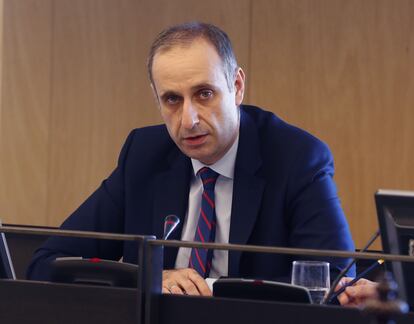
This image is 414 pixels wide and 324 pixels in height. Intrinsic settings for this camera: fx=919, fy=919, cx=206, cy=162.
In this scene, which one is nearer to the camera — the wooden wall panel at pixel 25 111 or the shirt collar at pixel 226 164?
the shirt collar at pixel 226 164

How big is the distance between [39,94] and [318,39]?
1563 millimetres

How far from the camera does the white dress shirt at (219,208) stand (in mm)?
2760

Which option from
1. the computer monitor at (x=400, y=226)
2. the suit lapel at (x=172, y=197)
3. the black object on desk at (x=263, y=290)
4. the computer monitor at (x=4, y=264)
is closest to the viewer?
the black object on desk at (x=263, y=290)

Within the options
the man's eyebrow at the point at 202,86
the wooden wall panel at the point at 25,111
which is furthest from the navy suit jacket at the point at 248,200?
the wooden wall panel at the point at 25,111

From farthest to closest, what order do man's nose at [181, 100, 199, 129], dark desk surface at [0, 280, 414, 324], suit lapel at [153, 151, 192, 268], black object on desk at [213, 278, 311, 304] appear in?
1. suit lapel at [153, 151, 192, 268]
2. man's nose at [181, 100, 199, 129]
3. black object on desk at [213, 278, 311, 304]
4. dark desk surface at [0, 280, 414, 324]

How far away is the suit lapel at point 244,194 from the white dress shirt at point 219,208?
0.09ft

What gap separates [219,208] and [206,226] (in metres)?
0.09

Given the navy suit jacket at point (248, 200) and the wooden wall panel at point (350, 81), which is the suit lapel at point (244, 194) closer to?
the navy suit jacket at point (248, 200)

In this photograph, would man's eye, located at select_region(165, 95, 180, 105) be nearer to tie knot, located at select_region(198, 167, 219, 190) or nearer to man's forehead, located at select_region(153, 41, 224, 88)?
man's forehead, located at select_region(153, 41, 224, 88)

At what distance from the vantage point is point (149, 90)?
16.3ft

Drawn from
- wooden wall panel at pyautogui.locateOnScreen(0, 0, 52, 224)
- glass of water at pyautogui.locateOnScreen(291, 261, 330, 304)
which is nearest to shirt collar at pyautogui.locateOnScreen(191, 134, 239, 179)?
glass of water at pyautogui.locateOnScreen(291, 261, 330, 304)

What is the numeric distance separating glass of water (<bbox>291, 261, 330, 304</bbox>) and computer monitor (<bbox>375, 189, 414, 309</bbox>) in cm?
31

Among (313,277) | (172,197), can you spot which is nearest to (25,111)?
(172,197)

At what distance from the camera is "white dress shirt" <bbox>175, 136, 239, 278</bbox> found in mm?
2760
